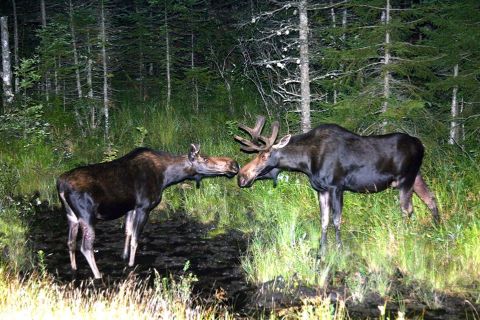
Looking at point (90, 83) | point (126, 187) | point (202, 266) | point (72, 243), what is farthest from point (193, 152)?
point (90, 83)

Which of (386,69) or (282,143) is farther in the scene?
(386,69)

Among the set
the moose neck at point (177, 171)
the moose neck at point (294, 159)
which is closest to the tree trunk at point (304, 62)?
the moose neck at point (294, 159)

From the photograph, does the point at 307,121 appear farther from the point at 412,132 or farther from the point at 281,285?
the point at 281,285

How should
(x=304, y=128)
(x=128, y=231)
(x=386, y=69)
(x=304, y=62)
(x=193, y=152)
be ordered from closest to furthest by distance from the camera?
(x=128, y=231), (x=193, y=152), (x=386, y=69), (x=304, y=62), (x=304, y=128)

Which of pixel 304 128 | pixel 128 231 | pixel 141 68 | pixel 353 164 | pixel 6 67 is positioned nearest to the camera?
pixel 353 164

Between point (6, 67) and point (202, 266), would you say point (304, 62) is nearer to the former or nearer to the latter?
point (202, 266)

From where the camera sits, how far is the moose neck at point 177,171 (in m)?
9.48

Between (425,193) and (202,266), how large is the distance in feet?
11.9

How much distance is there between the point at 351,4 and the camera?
10344 millimetres

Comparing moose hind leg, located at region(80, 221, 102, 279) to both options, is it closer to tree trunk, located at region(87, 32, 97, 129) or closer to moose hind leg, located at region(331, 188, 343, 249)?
moose hind leg, located at region(331, 188, 343, 249)

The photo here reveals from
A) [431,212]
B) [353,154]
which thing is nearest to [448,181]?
[431,212]

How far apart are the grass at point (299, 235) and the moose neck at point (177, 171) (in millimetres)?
1188

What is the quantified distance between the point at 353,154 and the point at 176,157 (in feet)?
9.84

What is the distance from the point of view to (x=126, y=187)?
871 centimetres
